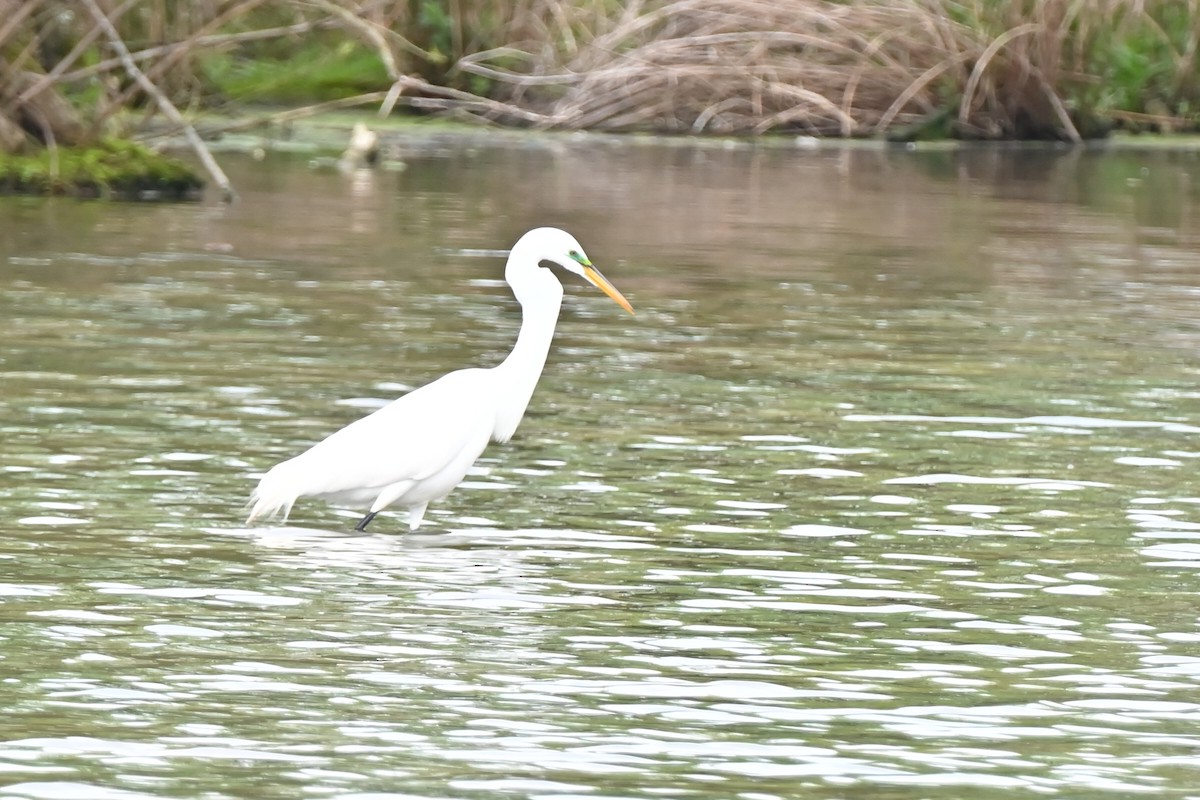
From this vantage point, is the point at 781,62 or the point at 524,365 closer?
the point at 524,365

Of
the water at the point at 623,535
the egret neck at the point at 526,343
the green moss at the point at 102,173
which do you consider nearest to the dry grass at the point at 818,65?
the green moss at the point at 102,173

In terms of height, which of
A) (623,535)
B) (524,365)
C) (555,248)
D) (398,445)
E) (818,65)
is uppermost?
(555,248)

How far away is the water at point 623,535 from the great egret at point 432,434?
19cm

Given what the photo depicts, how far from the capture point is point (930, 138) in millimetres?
28766

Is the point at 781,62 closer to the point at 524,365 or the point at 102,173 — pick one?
the point at 102,173

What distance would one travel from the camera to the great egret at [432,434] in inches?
314

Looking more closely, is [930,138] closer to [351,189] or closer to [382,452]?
[351,189]

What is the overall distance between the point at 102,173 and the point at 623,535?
39.7 feet

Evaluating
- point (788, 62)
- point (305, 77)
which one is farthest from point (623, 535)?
point (305, 77)

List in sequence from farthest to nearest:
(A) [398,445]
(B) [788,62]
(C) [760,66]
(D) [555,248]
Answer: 1. (B) [788,62]
2. (C) [760,66]
3. (D) [555,248]
4. (A) [398,445]

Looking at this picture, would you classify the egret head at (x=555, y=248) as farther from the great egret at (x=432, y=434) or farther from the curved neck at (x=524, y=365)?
the curved neck at (x=524, y=365)

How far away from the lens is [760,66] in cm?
2731

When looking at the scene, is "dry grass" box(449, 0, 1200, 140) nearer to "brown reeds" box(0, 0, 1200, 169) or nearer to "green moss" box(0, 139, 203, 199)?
"brown reeds" box(0, 0, 1200, 169)

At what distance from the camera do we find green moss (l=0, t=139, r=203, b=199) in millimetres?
18938
